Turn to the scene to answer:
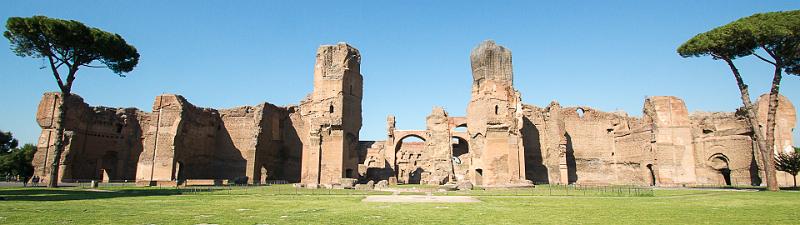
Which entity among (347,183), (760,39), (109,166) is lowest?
(347,183)

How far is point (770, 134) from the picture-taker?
61.4 ft

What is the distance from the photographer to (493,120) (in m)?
23.6

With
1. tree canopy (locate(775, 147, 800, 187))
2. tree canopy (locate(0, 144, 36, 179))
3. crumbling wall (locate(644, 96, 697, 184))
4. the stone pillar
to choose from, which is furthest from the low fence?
tree canopy (locate(0, 144, 36, 179))

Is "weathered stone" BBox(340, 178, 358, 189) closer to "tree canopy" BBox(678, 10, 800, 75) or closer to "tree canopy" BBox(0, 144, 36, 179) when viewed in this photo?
"tree canopy" BBox(678, 10, 800, 75)

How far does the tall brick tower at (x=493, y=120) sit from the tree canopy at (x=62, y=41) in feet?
58.5

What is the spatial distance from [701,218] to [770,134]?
1450 centimetres

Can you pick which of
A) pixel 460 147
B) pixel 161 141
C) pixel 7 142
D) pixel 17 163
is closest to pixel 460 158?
pixel 460 147

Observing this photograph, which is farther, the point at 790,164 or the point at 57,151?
the point at 790,164

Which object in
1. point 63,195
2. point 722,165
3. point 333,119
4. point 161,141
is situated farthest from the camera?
point 161,141

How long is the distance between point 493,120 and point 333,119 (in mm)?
8225

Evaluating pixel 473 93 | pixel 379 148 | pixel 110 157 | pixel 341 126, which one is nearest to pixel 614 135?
pixel 473 93

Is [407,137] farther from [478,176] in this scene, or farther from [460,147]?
[478,176]

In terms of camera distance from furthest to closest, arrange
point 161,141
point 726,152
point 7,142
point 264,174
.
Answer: point 7,142 < point 264,174 < point 161,141 < point 726,152

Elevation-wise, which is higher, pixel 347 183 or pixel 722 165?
pixel 722 165
